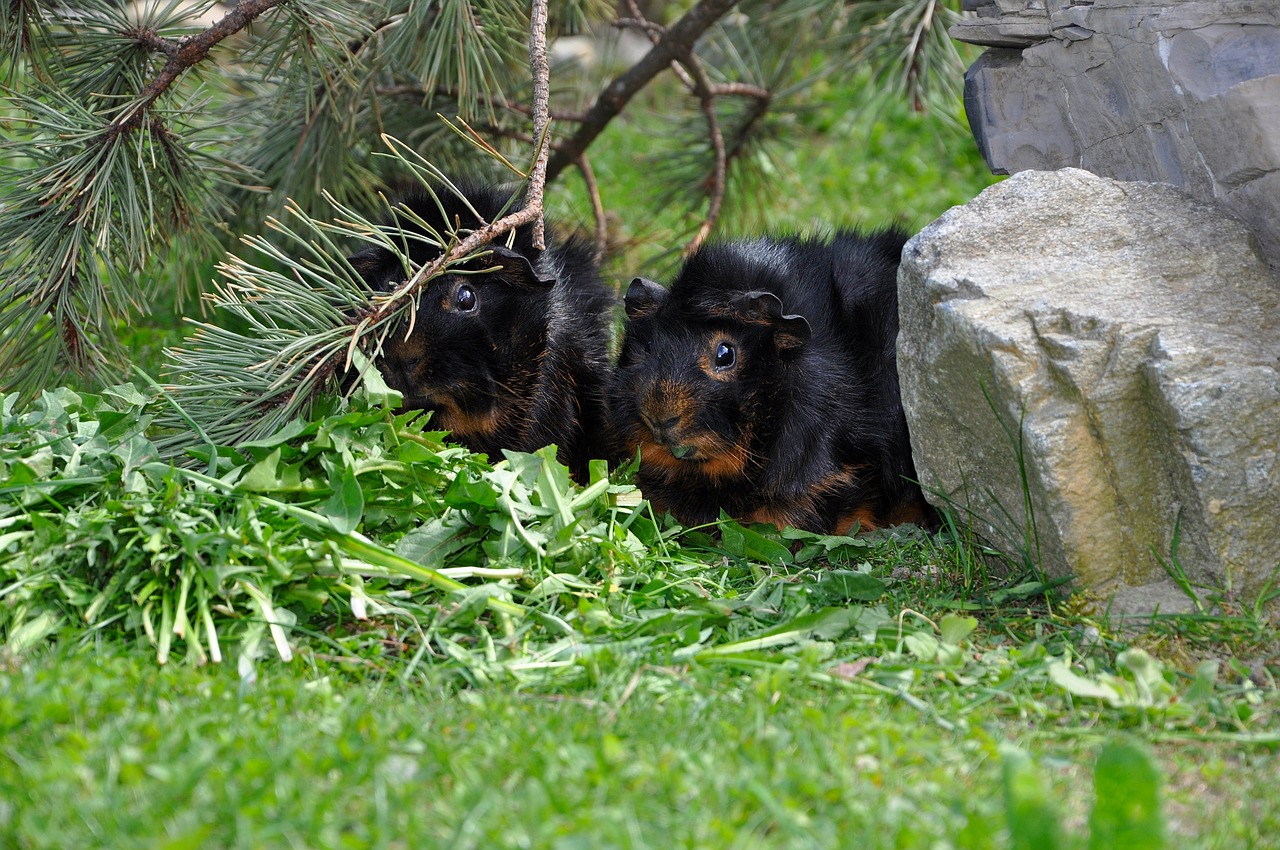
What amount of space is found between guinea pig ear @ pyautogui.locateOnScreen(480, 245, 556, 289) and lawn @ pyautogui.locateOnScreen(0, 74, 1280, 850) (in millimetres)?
642

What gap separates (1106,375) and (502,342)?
1893mm

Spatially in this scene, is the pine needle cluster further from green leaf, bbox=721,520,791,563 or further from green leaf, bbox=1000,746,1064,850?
green leaf, bbox=1000,746,1064,850

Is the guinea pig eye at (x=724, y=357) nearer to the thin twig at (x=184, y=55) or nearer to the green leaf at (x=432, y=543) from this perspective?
the green leaf at (x=432, y=543)

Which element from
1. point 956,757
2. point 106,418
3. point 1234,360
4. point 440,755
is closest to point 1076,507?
point 1234,360

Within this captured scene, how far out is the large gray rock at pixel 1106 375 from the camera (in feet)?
8.84

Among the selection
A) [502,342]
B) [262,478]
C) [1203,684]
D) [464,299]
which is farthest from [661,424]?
[1203,684]

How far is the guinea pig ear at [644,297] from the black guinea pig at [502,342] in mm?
261

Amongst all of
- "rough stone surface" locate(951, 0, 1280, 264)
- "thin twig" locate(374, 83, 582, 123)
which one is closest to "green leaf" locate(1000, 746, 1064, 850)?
"rough stone surface" locate(951, 0, 1280, 264)

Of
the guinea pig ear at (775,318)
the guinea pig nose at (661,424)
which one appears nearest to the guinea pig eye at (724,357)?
the guinea pig ear at (775,318)

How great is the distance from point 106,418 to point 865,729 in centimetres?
230

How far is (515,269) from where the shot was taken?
3703 mm

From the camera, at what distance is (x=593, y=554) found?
3.15 meters

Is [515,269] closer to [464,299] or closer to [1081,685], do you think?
[464,299]

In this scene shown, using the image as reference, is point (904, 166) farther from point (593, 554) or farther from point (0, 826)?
point (0, 826)
